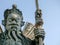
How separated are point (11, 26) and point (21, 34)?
34 centimetres

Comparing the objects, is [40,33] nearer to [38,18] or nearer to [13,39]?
[38,18]

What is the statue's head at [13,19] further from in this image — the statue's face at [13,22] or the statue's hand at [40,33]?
the statue's hand at [40,33]

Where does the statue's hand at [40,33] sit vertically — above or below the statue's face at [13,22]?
below

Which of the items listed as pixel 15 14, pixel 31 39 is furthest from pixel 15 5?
pixel 31 39

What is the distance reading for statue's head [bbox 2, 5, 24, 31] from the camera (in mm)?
9970

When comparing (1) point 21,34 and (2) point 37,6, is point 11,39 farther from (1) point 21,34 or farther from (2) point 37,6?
Answer: (2) point 37,6

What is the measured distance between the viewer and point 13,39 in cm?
977

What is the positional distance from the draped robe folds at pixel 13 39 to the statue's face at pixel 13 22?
13 centimetres

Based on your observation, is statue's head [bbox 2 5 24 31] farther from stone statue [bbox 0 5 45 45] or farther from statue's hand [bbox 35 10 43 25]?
statue's hand [bbox 35 10 43 25]

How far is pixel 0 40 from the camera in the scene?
32.2 feet

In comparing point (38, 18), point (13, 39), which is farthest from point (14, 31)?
point (38, 18)

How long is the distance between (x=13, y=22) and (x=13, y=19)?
10 cm

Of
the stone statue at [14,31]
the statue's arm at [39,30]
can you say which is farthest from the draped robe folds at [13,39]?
the statue's arm at [39,30]

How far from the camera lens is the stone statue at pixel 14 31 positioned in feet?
31.7
